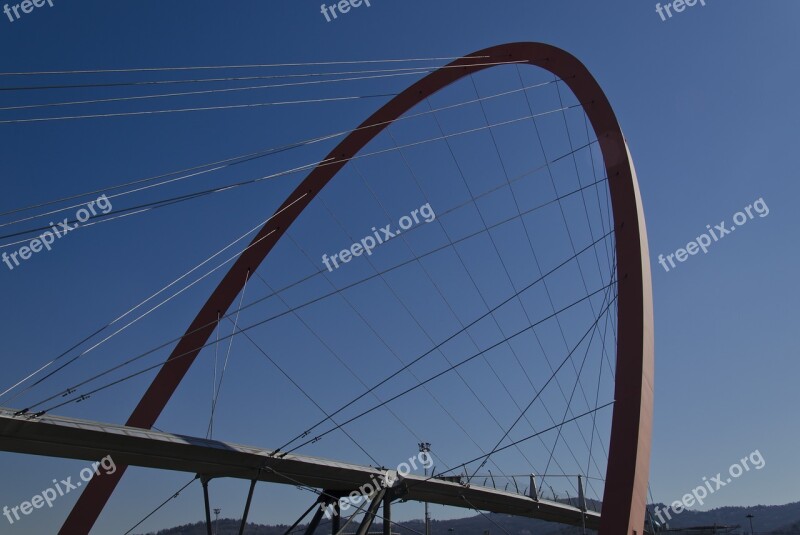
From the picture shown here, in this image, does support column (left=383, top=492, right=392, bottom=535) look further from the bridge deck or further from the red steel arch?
the red steel arch

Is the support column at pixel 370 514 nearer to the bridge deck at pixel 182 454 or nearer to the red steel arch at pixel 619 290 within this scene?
the bridge deck at pixel 182 454

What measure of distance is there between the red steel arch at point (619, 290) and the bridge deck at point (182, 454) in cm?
406

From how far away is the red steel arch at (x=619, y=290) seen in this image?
47.1 feet

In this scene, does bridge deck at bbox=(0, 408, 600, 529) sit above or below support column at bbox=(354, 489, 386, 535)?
above

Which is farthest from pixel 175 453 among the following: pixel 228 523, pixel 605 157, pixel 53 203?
pixel 228 523

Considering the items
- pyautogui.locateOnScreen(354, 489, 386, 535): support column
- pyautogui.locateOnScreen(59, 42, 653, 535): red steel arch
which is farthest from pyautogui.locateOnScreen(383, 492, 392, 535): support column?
pyautogui.locateOnScreen(59, 42, 653, 535): red steel arch

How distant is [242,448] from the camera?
17.6 metres

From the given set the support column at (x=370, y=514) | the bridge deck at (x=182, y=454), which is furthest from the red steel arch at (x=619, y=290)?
the support column at (x=370, y=514)

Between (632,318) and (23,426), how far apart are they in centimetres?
1247

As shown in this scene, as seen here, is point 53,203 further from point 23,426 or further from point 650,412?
→ point 650,412

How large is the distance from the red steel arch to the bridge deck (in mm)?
4058

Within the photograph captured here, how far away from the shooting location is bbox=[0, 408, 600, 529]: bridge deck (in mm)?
13867

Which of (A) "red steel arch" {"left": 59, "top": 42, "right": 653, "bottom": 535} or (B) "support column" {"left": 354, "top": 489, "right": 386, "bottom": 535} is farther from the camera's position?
(B) "support column" {"left": 354, "top": 489, "right": 386, "bottom": 535}

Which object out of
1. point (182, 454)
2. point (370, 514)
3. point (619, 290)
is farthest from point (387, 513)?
point (619, 290)
